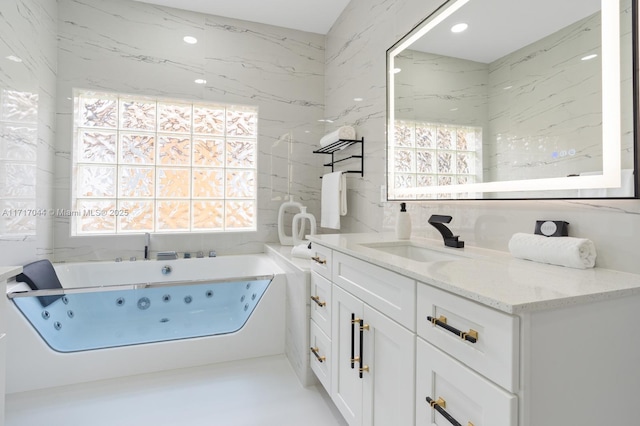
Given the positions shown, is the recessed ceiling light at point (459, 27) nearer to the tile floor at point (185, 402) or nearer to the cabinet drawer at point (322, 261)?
the cabinet drawer at point (322, 261)

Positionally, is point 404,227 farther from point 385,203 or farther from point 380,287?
point 380,287

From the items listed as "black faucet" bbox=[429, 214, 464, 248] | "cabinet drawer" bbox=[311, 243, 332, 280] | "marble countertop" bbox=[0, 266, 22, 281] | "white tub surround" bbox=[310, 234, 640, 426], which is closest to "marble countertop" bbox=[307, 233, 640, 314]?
"white tub surround" bbox=[310, 234, 640, 426]

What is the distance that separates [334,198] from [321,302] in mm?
1130

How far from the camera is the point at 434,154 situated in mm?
1801

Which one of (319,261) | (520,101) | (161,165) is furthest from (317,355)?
(161,165)

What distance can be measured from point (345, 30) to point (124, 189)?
8.11 ft

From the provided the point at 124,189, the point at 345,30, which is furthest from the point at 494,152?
the point at 124,189

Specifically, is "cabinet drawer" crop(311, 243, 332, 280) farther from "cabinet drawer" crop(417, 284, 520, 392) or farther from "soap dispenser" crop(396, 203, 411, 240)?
"cabinet drawer" crop(417, 284, 520, 392)

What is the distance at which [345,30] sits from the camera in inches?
116

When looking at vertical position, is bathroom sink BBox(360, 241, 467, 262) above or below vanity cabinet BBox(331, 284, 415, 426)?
above

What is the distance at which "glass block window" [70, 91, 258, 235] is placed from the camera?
2879 millimetres

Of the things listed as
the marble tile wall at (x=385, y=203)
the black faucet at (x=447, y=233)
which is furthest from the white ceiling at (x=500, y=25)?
the black faucet at (x=447, y=233)

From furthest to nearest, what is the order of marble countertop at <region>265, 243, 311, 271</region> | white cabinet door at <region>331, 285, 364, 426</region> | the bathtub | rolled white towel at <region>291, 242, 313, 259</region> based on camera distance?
rolled white towel at <region>291, 242, 313, 259</region> < marble countertop at <region>265, 243, 311, 271</region> < the bathtub < white cabinet door at <region>331, 285, 364, 426</region>

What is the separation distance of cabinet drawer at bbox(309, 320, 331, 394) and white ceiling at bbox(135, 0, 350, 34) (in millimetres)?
2685
